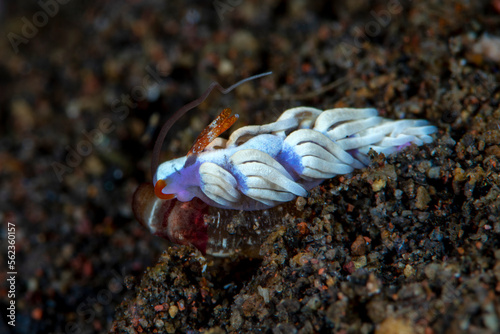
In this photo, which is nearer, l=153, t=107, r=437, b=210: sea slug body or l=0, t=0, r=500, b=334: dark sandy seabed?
l=0, t=0, r=500, b=334: dark sandy seabed

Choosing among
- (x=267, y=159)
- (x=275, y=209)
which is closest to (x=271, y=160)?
(x=267, y=159)

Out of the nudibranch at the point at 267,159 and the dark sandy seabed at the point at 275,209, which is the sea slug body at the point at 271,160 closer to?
the nudibranch at the point at 267,159

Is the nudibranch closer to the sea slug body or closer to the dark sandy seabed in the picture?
the sea slug body

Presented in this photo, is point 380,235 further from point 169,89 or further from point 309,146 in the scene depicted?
point 169,89

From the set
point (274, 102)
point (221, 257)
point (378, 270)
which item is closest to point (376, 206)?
point (378, 270)

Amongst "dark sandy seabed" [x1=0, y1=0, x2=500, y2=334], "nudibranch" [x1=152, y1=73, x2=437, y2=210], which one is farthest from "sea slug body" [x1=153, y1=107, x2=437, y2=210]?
"dark sandy seabed" [x1=0, y1=0, x2=500, y2=334]

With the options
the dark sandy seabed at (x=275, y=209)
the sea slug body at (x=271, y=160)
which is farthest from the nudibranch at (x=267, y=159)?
the dark sandy seabed at (x=275, y=209)
